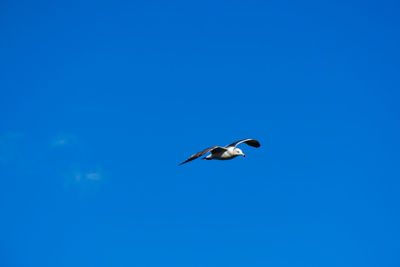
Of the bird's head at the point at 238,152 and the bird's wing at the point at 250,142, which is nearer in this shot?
the bird's head at the point at 238,152

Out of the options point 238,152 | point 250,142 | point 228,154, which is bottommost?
point 228,154

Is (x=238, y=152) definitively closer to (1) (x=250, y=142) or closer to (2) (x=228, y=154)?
(2) (x=228, y=154)

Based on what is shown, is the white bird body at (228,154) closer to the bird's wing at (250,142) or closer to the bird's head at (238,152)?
the bird's head at (238,152)

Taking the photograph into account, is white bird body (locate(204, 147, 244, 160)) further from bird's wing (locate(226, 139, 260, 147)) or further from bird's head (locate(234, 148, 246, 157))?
bird's wing (locate(226, 139, 260, 147))

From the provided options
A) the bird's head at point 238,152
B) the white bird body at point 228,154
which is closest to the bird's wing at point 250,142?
the bird's head at point 238,152

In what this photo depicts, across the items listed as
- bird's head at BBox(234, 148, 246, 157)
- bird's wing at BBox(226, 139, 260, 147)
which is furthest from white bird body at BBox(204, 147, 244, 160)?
bird's wing at BBox(226, 139, 260, 147)

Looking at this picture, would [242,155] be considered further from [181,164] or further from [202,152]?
[181,164]

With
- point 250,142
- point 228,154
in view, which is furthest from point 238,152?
point 250,142

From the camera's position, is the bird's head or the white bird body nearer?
the white bird body

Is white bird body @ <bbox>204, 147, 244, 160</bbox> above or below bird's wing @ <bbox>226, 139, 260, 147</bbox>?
below

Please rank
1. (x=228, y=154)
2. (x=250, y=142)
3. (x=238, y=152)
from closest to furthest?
1. (x=228, y=154)
2. (x=238, y=152)
3. (x=250, y=142)

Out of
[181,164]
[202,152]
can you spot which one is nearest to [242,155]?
[202,152]

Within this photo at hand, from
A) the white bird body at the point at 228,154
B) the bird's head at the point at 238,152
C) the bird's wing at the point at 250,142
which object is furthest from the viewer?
the bird's wing at the point at 250,142

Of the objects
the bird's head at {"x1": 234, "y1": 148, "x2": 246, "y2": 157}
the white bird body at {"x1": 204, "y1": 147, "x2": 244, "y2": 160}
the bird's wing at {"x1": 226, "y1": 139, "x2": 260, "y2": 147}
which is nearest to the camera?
the white bird body at {"x1": 204, "y1": 147, "x2": 244, "y2": 160}
